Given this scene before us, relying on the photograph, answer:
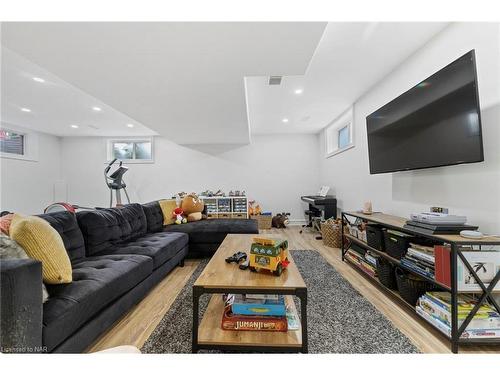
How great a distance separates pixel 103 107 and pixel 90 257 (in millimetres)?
2860

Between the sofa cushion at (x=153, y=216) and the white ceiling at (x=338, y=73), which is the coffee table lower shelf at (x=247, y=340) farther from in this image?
the white ceiling at (x=338, y=73)

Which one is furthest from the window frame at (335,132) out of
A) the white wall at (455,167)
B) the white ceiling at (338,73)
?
the white wall at (455,167)

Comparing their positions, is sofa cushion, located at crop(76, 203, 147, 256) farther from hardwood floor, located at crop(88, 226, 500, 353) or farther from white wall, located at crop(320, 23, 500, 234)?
white wall, located at crop(320, 23, 500, 234)

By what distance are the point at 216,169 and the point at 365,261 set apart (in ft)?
13.0

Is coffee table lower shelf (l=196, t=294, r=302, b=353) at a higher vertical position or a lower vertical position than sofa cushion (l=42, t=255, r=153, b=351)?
lower

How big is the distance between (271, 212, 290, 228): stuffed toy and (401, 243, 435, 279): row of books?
3.24 m

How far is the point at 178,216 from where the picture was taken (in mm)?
3033

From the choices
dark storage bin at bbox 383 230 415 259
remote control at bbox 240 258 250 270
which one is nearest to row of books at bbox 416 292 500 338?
dark storage bin at bbox 383 230 415 259

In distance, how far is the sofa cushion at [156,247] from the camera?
184cm

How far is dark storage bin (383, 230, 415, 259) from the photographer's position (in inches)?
64.5

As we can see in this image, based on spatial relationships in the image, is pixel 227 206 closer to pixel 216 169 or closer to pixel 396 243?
pixel 216 169

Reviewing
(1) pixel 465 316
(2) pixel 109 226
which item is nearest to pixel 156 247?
(2) pixel 109 226
